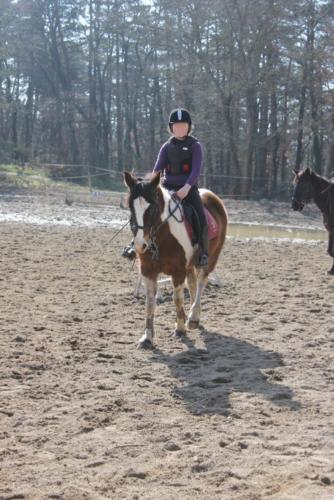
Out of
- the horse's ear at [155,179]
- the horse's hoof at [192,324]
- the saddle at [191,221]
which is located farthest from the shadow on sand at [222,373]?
the horse's ear at [155,179]

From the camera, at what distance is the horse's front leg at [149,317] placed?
21.0 ft

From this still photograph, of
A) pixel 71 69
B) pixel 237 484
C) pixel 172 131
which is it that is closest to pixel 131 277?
pixel 172 131

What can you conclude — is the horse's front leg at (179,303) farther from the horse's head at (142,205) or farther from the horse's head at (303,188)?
the horse's head at (303,188)

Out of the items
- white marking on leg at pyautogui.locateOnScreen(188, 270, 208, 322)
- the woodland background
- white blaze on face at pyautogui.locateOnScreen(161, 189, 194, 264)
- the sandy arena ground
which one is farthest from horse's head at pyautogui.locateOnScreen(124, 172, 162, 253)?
the woodland background

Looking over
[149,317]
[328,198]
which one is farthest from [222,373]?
[328,198]

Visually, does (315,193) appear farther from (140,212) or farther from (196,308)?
(140,212)

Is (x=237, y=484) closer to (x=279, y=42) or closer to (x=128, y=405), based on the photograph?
(x=128, y=405)

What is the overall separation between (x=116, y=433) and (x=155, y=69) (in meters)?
43.2

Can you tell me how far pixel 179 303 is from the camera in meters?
6.78

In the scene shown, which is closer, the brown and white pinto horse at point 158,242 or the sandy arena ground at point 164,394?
the sandy arena ground at point 164,394

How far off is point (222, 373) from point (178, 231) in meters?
1.73

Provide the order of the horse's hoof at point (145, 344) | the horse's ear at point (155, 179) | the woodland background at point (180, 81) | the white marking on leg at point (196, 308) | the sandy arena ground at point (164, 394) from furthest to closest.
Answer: the woodland background at point (180, 81) → the white marking on leg at point (196, 308) → the horse's hoof at point (145, 344) → the horse's ear at point (155, 179) → the sandy arena ground at point (164, 394)

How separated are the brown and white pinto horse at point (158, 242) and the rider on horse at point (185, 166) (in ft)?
0.67

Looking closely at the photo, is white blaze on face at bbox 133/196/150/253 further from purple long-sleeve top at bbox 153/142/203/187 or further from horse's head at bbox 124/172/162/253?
purple long-sleeve top at bbox 153/142/203/187
